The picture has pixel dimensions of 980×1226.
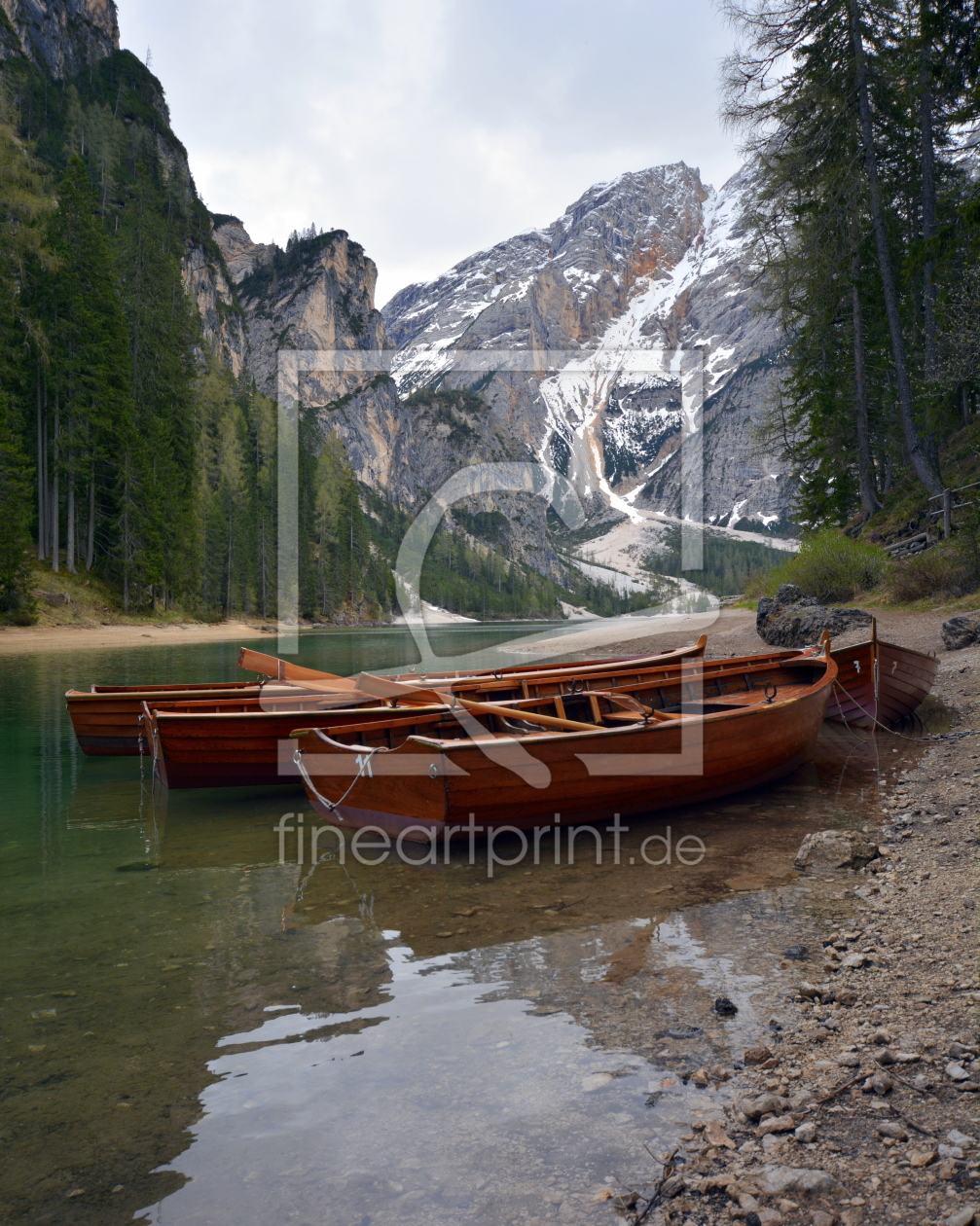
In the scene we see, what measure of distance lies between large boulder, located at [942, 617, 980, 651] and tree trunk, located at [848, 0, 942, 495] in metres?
9.65

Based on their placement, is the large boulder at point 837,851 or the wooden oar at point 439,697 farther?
the wooden oar at point 439,697

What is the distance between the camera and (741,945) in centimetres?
461

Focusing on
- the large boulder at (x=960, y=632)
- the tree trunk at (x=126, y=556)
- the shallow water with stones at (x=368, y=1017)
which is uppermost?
the tree trunk at (x=126, y=556)

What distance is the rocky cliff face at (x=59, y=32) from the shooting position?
72.0 metres

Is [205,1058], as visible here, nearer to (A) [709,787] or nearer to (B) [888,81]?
(A) [709,787]

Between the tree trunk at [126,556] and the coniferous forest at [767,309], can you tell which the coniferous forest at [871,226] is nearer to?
the coniferous forest at [767,309]

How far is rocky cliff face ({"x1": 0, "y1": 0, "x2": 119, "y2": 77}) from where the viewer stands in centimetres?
7200

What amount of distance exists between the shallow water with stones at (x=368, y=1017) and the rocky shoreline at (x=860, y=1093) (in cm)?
19

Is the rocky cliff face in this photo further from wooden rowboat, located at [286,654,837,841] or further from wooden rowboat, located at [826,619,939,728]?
wooden rowboat, located at [826,619,939,728]

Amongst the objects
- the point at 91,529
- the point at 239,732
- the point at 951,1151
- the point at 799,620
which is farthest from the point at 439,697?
the point at 91,529

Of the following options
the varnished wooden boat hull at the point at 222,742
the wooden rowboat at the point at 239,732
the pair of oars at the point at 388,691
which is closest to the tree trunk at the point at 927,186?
the wooden rowboat at the point at 239,732

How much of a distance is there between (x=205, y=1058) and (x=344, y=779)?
3284 mm

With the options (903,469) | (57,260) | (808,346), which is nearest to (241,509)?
(57,260)

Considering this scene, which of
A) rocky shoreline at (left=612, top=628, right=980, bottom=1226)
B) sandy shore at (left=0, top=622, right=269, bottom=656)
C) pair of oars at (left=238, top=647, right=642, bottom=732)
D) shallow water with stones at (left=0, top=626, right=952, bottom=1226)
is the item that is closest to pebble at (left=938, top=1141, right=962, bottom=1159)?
rocky shoreline at (left=612, top=628, right=980, bottom=1226)
